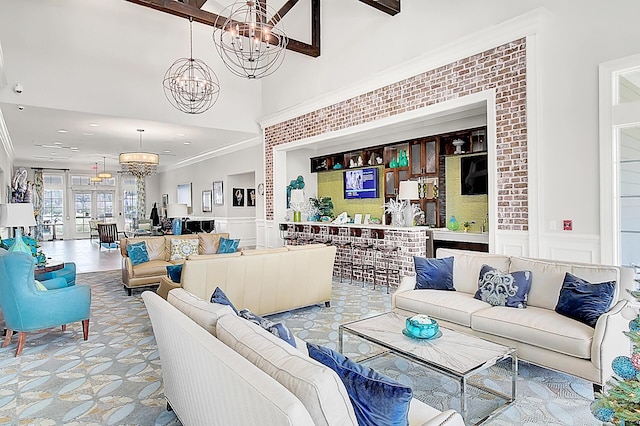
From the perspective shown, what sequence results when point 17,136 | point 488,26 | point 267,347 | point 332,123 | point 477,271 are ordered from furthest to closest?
point 17,136 < point 332,123 < point 488,26 < point 477,271 < point 267,347

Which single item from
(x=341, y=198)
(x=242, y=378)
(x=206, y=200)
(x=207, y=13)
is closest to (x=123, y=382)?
(x=242, y=378)

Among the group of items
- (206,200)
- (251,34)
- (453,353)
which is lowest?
(453,353)

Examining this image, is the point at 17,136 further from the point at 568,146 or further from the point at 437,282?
the point at 568,146

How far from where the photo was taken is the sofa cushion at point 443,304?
3.53 m

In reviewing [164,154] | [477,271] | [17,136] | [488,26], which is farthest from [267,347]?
[164,154]

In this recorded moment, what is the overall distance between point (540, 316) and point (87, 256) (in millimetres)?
10904

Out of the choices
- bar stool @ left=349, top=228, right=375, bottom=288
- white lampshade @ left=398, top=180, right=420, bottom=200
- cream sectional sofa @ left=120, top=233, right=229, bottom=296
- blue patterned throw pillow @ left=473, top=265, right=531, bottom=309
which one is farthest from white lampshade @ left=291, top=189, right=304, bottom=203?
blue patterned throw pillow @ left=473, top=265, right=531, bottom=309

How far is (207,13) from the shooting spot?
6406 millimetres

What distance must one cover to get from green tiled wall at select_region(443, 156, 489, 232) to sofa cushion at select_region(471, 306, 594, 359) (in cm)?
357

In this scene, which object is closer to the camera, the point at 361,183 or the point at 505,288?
the point at 505,288

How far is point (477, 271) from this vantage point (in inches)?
160

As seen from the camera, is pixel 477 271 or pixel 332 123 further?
Answer: pixel 332 123

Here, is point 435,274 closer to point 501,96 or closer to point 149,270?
point 501,96

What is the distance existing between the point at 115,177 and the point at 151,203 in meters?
1.80
